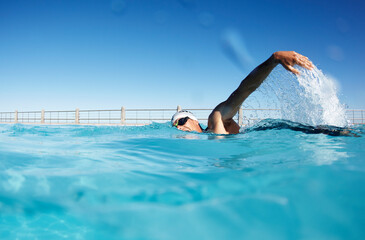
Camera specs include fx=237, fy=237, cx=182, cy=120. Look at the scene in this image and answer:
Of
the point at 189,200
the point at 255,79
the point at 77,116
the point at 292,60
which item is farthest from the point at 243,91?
the point at 77,116

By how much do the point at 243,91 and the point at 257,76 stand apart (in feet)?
1.16

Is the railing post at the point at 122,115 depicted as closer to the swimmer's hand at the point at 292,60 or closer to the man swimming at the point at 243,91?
the man swimming at the point at 243,91

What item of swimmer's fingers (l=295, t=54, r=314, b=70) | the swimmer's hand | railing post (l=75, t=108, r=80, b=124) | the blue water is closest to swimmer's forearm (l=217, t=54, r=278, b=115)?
the swimmer's hand

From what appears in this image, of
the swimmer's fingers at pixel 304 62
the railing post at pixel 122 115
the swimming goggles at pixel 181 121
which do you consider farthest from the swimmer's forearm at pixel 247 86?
the railing post at pixel 122 115

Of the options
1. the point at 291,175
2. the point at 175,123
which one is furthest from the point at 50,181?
the point at 175,123

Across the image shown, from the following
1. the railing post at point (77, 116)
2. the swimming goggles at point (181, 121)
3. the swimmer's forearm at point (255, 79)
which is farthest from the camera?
the railing post at point (77, 116)

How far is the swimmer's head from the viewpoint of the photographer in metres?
5.65

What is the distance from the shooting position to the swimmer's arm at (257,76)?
300 centimetres

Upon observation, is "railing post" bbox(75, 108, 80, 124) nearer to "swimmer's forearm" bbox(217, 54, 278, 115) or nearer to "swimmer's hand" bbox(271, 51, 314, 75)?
"swimmer's forearm" bbox(217, 54, 278, 115)

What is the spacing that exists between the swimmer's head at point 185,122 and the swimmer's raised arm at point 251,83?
101cm

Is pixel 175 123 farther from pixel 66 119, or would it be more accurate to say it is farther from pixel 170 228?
pixel 66 119

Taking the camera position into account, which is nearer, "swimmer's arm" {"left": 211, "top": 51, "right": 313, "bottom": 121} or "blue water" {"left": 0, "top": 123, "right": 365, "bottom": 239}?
"blue water" {"left": 0, "top": 123, "right": 365, "bottom": 239}

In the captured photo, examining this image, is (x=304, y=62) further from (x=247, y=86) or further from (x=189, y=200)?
(x=189, y=200)

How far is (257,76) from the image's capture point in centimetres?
353
